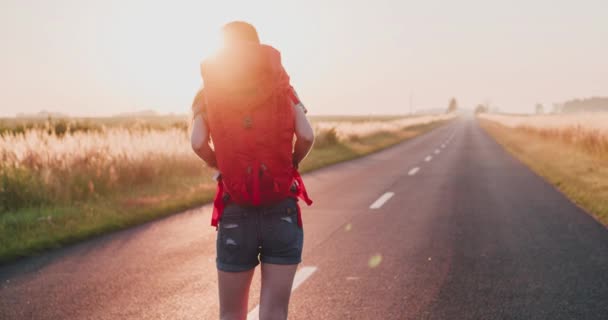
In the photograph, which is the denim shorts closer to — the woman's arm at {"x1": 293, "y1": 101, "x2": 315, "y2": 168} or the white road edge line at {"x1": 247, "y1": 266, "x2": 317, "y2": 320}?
the woman's arm at {"x1": 293, "y1": 101, "x2": 315, "y2": 168}

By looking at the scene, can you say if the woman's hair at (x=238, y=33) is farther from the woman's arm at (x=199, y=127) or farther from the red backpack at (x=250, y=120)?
the woman's arm at (x=199, y=127)

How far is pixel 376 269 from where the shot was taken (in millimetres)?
4977

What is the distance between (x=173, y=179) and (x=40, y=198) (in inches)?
144

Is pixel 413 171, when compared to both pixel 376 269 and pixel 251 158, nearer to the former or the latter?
pixel 376 269

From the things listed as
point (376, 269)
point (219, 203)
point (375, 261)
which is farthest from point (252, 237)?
point (375, 261)

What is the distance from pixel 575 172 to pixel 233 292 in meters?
13.6

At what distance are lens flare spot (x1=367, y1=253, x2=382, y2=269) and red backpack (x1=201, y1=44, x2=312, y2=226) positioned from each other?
3232 millimetres

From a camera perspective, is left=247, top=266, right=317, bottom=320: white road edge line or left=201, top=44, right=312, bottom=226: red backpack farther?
left=247, top=266, right=317, bottom=320: white road edge line

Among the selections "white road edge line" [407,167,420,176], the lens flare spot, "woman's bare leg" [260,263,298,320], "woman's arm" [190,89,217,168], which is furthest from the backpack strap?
"white road edge line" [407,167,420,176]

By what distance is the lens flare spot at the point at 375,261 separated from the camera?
514cm

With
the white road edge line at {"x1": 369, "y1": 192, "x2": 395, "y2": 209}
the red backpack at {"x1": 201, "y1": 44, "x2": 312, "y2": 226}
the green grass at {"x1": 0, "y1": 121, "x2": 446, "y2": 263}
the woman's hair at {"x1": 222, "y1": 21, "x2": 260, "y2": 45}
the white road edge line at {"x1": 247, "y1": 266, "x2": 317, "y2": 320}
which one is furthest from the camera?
the white road edge line at {"x1": 369, "y1": 192, "x2": 395, "y2": 209}

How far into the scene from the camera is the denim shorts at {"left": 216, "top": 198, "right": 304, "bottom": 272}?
7.22 feet

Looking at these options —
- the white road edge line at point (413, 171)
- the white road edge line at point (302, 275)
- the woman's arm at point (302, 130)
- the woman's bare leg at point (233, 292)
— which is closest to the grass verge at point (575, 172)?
the white road edge line at point (413, 171)

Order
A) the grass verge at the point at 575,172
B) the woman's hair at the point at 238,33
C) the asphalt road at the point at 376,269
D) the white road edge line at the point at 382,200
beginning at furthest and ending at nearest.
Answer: the grass verge at the point at 575,172
the white road edge line at the point at 382,200
the asphalt road at the point at 376,269
the woman's hair at the point at 238,33
